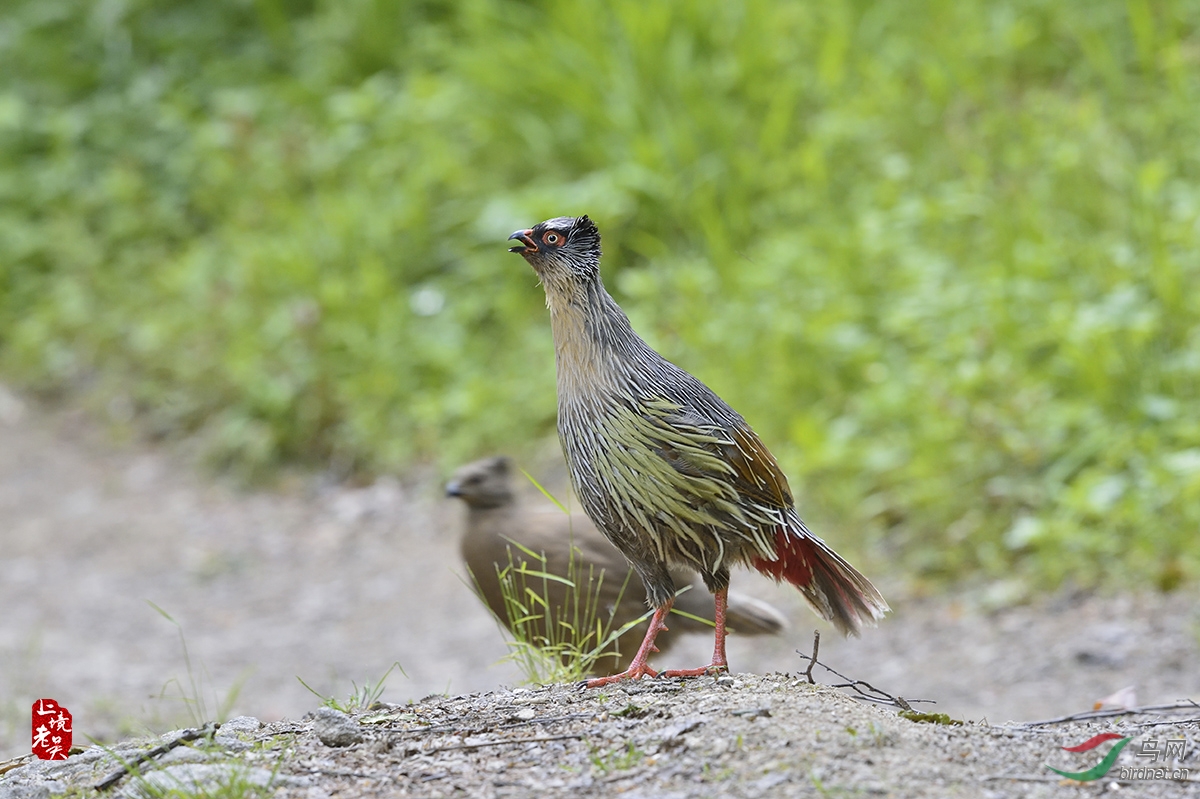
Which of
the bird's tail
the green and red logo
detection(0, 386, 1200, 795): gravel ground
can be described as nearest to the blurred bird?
detection(0, 386, 1200, 795): gravel ground

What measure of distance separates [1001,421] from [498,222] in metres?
3.80

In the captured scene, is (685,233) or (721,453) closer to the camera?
(721,453)

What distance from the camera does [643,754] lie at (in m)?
2.62

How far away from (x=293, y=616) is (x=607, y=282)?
2.90 metres

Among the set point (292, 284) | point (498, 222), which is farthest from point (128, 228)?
point (498, 222)

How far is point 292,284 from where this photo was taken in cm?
910

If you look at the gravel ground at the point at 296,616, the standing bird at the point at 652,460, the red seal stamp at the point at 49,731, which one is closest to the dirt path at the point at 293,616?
the gravel ground at the point at 296,616

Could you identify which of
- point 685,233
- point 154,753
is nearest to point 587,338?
point 154,753

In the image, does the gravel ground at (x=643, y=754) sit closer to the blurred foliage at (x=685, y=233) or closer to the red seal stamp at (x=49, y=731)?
the red seal stamp at (x=49, y=731)

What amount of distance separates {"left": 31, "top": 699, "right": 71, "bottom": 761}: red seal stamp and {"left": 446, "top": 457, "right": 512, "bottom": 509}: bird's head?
2.27 meters

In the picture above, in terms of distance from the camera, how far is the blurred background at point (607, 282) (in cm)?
594

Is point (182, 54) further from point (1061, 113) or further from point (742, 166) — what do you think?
point (1061, 113)

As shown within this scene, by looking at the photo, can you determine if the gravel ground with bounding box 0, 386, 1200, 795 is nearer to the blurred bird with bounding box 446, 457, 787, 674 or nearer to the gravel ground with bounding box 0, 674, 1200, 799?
the gravel ground with bounding box 0, 674, 1200, 799

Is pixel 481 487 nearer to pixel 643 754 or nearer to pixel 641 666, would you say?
pixel 641 666
